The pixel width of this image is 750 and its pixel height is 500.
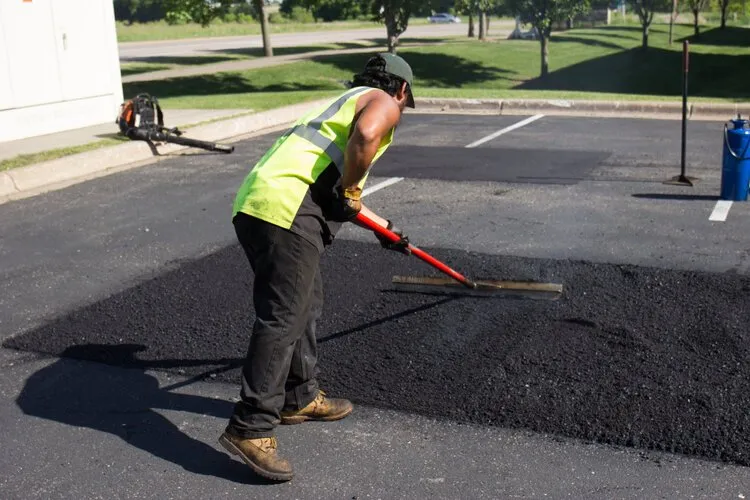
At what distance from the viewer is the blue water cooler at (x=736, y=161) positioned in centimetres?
845

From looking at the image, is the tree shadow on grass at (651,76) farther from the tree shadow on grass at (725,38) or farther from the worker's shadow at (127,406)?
the worker's shadow at (127,406)

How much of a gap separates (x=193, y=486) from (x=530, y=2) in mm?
29677

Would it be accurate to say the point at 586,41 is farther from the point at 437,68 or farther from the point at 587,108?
the point at 587,108

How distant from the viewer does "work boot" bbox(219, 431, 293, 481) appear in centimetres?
376

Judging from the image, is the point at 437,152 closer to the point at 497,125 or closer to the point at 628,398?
the point at 497,125

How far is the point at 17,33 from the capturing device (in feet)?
42.1

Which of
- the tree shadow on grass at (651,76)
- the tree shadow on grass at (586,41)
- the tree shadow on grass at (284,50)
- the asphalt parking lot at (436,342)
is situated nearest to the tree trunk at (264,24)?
the tree shadow on grass at (284,50)

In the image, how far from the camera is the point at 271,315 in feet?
12.7

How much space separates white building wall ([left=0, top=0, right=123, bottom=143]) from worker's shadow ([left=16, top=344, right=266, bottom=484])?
8.66 metres

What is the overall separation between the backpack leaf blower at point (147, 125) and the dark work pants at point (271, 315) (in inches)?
311

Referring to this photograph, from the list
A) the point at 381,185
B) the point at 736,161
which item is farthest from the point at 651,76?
the point at 736,161

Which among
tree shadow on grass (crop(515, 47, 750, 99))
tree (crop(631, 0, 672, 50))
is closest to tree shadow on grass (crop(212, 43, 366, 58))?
tree shadow on grass (crop(515, 47, 750, 99))

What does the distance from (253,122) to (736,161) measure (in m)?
7.57

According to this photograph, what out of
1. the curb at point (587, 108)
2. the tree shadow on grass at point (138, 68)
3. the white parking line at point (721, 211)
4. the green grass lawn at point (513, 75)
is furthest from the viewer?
the tree shadow on grass at point (138, 68)
